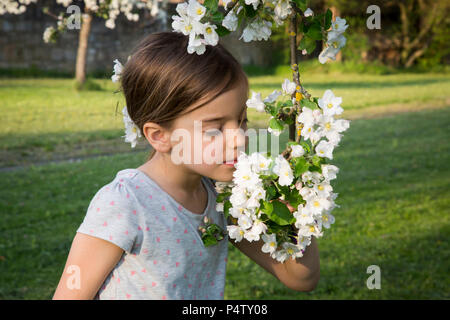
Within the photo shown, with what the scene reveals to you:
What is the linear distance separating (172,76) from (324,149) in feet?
1.84

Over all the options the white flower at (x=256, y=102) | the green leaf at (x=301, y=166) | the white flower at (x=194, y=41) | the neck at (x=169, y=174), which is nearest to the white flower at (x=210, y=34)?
the white flower at (x=194, y=41)

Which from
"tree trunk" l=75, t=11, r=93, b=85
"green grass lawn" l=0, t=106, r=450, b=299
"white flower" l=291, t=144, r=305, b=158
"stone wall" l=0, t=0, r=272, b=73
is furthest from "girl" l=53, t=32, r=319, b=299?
"stone wall" l=0, t=0, r=272, b=73

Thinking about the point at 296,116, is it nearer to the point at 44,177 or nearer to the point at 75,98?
the point at 44,177

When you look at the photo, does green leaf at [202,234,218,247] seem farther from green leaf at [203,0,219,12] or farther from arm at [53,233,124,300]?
green leaf at [203,0,219,12]

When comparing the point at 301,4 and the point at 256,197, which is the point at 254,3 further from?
the point at 256,197

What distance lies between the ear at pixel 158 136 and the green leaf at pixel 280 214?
47 cm

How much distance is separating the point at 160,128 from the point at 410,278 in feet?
8.17

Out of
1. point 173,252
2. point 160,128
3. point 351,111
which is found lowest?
point 351,111

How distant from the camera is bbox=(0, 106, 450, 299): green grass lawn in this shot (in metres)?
3.52

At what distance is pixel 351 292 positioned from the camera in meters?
3.43

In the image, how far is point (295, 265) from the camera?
5.94ft

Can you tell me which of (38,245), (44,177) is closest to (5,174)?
(44,177)

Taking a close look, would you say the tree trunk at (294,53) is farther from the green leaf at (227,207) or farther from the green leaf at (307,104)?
the green leaf at (227,207)

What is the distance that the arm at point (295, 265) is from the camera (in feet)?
5.94
